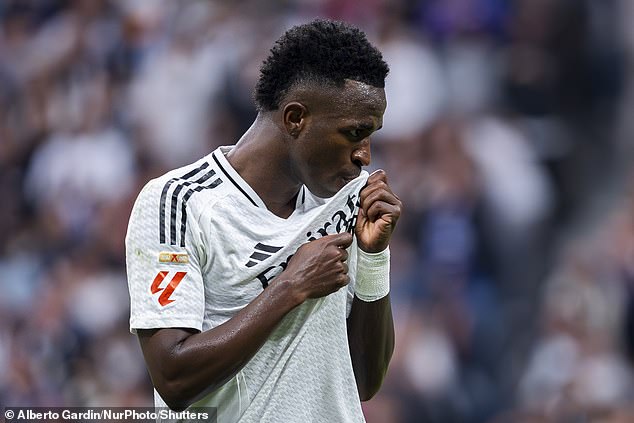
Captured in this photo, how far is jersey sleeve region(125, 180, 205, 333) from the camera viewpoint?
3.30 m

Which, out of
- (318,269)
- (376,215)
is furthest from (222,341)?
(376,215)

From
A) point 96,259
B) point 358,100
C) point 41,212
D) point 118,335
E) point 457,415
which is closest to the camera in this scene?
point 358,100

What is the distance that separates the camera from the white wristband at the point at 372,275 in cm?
364

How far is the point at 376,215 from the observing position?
11.7ft

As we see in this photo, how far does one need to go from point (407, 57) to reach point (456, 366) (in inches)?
92.9

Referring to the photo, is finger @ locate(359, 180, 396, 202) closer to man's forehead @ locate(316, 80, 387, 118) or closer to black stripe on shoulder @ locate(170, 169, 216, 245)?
man's forehead @ locate(316, 80, 387, 118)

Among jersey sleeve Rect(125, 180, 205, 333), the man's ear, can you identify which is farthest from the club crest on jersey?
the man's ear

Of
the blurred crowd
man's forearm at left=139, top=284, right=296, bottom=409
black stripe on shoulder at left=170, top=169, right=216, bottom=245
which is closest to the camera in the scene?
man's forearm at left=139, top=284, right=296, bottom=409

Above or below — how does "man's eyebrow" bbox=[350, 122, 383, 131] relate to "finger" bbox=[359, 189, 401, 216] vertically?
A: above

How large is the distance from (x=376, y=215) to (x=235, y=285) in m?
0.49

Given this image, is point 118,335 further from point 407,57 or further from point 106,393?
point 407,57

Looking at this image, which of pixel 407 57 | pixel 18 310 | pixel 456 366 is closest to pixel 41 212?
pixel 18 310

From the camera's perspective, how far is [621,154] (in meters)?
8.46

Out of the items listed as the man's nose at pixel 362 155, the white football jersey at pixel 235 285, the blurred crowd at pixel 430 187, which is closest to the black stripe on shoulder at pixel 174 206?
the white football jersey at pixel 235 285
